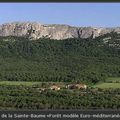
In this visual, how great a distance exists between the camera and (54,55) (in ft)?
156

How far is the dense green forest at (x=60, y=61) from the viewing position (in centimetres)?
3488

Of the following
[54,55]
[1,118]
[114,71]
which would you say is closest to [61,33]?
[54,55]

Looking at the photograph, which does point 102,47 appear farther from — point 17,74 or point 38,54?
point 17,74

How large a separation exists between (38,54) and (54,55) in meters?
4.23

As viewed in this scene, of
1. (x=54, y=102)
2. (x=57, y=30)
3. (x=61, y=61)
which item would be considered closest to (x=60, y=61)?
(x=61, y=61)

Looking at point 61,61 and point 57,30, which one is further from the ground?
point 57,30

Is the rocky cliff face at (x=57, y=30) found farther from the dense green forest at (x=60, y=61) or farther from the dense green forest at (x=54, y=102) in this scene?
the dense green forest at (x=54, y=102)

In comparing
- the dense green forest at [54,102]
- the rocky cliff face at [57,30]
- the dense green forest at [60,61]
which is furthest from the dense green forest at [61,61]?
the rocky cliff face at [57,30]

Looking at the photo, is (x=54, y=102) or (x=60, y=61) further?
(x=60, y=61)

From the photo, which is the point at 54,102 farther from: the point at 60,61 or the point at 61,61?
the point at 60,61

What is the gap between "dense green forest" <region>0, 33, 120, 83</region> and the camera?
34.9 meters

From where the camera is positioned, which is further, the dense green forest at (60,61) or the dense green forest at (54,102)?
the dense green forest at (60,61)

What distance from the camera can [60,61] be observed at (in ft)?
147

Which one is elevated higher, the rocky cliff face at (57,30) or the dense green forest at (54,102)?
the rocky cliff face at (57,30)
